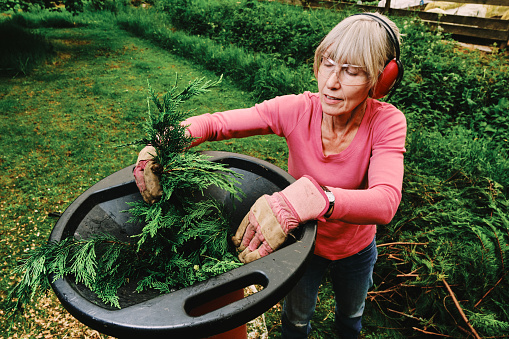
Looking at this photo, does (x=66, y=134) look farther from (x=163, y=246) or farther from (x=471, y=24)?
(x=471, y=24)

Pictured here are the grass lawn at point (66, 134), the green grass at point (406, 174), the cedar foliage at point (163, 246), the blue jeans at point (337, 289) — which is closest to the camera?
the cedar foliage at point (163, 246)

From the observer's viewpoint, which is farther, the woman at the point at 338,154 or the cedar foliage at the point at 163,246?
the woman at the point at 338,154

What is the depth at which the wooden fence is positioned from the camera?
689cm

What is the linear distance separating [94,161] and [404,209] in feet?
11.2

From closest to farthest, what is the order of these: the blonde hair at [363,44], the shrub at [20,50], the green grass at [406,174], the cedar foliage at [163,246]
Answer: the cedar foliage at [163,246]
the blonde hair at [363,44]
the green grass at [406,174]
the shrub at [20,50]

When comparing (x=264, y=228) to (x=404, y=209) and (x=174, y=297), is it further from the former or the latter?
(x=404, y=209)

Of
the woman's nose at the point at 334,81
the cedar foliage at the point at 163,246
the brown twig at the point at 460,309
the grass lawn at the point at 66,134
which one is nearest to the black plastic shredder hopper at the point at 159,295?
the cedar foliage at the point at 163,246

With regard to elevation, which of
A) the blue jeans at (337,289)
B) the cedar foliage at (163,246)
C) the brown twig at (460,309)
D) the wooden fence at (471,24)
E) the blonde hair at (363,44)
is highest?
the wooden fence at (471,24)

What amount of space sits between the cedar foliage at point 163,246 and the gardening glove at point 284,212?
0.13 meters

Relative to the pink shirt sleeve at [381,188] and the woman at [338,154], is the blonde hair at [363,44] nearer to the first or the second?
the woman at [338,154]

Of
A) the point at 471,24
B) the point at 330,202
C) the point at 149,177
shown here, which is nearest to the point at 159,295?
the point at 149,177

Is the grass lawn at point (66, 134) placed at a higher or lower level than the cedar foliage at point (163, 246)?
Result: lower

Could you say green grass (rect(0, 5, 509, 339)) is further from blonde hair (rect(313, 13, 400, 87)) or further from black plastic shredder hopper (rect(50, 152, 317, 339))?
blonde hair (rect(313, 13, 400, 87))

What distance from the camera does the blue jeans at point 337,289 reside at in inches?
70.9
